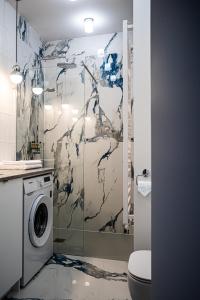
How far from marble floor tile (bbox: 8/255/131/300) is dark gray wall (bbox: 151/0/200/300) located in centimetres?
172

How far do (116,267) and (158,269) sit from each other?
7.31 feet

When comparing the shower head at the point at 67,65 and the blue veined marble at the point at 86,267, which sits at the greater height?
the shower head at the point at 67,65

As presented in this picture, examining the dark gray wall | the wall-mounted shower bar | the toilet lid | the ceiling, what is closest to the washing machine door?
the wall-mounted shower bar

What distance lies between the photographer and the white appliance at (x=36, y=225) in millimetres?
1981

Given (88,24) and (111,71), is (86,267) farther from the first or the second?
(88,24)

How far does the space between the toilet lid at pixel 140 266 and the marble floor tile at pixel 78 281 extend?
1.57ft

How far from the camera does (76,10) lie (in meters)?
2.55

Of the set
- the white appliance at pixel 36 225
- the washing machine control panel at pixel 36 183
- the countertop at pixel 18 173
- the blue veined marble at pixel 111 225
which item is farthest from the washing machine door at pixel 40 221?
the blue veined marble at pixel 111 225

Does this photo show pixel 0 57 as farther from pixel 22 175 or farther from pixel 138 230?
pixel 138 230

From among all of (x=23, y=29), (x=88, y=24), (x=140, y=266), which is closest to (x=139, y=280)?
(x=140, y=266)

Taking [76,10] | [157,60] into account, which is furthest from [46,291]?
[76,10]

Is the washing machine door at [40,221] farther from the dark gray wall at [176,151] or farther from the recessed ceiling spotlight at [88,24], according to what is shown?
the recessed ceiling spotlight at [88,24]

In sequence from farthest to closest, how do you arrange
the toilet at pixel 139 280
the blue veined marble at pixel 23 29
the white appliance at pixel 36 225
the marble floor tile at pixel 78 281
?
the blue veined marble at pixel 23 29 → the white appliance at pixel 36 225 → the marble floor tile at pixel 78 281 → the toilet at pixel 139 280

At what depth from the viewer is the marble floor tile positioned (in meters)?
1.84
